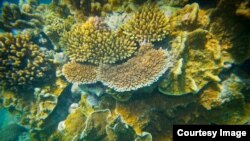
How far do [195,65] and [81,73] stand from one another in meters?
1.80

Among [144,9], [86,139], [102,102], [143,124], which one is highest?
[144,9]

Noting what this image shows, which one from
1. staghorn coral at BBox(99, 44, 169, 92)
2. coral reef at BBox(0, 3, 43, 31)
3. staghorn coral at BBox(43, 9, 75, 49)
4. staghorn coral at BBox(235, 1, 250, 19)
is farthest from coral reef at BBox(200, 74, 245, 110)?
coral reef at BBox(0, 3, 43, 31)

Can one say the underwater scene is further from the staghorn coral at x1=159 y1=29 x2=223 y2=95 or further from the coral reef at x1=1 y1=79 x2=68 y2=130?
the coral reef at x1=1 y1=79 x2=68 y2=130

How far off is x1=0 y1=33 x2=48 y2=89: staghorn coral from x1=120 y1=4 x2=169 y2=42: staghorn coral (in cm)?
207

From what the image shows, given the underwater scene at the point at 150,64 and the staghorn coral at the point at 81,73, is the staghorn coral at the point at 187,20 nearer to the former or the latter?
the underwater scene at the point at 150,64

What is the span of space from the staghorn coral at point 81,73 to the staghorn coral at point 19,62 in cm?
97

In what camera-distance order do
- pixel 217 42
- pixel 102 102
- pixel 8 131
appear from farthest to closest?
1. pixel 8 131
2. pixel 102 102
3. pixel 217 42

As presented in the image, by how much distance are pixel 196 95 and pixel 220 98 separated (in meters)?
0.35

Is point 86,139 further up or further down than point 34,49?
further down

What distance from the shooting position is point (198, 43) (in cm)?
380

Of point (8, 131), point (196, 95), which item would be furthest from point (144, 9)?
point (8, 131)

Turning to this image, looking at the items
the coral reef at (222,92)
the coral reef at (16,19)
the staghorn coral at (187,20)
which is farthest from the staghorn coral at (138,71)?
the coral reef at (16,19)

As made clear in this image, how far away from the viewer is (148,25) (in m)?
3.66

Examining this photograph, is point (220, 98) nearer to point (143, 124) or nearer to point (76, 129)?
point (143, 124)
